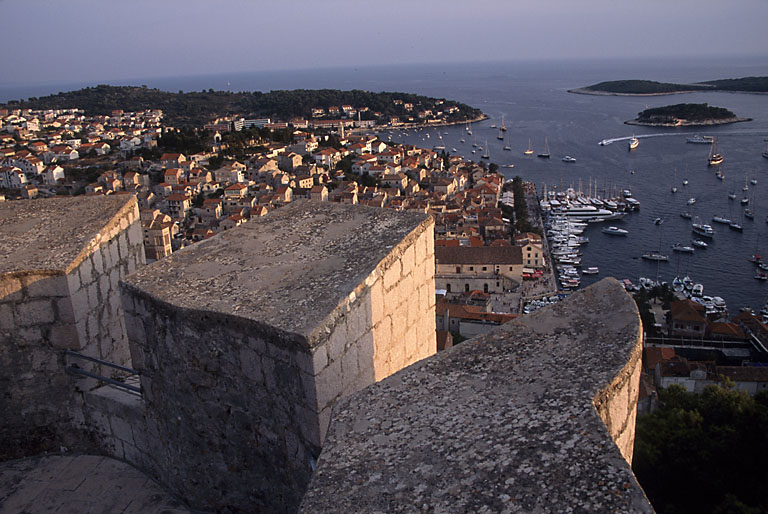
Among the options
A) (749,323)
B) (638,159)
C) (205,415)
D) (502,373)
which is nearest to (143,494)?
(205,415)

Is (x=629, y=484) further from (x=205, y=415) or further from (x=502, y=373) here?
(x=205, y=415)

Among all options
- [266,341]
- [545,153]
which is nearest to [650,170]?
[545,153]

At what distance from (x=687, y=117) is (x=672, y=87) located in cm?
4617

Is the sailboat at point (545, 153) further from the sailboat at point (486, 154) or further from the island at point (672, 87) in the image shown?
the island at point (672, 87)

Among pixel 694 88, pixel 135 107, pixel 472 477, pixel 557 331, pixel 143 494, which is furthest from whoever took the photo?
pixel 694 88

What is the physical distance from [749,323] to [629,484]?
27934 mm

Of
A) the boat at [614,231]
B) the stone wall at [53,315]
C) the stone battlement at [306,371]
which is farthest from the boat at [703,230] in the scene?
the stone wall at [53,315]

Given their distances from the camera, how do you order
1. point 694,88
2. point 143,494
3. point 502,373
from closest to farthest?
point 502,373
point 143,494
point 694,88

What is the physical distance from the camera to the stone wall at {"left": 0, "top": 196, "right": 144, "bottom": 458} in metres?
2.99

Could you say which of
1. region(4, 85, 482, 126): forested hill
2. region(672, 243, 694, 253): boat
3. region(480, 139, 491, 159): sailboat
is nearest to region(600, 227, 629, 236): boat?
region(672, 243, 694, 253): boat

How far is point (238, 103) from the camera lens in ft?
360

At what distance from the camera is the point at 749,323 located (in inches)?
995

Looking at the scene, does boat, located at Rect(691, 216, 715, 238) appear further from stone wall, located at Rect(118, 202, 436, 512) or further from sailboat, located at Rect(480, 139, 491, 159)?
stone wall, located at Rect(118, 202, 436, 512)

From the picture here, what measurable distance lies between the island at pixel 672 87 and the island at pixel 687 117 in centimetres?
3950
